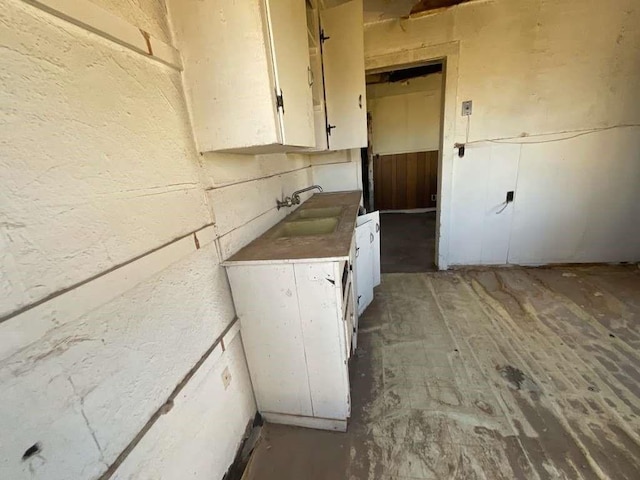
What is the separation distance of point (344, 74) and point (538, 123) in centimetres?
192

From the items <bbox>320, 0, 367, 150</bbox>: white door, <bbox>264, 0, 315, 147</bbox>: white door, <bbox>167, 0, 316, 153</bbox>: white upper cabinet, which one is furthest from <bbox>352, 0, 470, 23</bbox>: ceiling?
<bbox>167, 0, 316, 153</bbox>: white upper cabinet

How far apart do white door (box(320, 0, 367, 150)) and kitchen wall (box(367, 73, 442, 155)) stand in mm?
3624

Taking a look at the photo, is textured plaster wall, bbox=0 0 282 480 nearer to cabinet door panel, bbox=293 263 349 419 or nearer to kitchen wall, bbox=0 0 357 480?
kitchen wall, bbox=0 0 357 480

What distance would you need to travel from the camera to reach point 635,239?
9.00ft

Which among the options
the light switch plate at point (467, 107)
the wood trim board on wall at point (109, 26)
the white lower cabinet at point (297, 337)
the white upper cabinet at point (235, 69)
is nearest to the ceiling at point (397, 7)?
the light switch plate at point (467, 107)

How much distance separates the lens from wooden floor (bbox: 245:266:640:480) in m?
1.21

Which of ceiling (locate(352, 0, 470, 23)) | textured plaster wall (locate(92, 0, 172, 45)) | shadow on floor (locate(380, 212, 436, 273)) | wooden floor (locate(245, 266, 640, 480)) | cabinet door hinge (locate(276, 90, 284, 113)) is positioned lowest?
wooden floor (locate(245, 266, 640, 480))

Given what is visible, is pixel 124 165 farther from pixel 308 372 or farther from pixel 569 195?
pixel 569 195

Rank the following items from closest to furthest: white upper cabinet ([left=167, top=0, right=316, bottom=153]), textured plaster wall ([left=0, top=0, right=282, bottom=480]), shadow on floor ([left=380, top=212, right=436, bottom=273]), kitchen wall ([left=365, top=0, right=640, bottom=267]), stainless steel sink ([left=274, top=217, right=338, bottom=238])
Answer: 1. textured plaster wall ([left=0, top=0, right=282, bottom=480])
2. white upper cabinet ([left=167, top=0, right=316, bottom=153])
3. stainless steel sink ([left=274, top=217, right=338, bottom=238])
4. kitchen wall ([left=365, top=0, right=640, bottom=267])
5. shadow on floor ([left=380, top=212, right=436, bottom=273])

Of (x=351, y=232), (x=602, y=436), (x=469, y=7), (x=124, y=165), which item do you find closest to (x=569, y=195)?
(x=469, y=7)

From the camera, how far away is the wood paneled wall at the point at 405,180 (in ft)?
18.3

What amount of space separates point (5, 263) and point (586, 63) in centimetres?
384

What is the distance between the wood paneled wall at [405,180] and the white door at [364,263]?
3.76 meters

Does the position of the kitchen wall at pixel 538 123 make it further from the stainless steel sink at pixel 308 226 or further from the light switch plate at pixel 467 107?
the stainless steel sink at pixel 308 226
